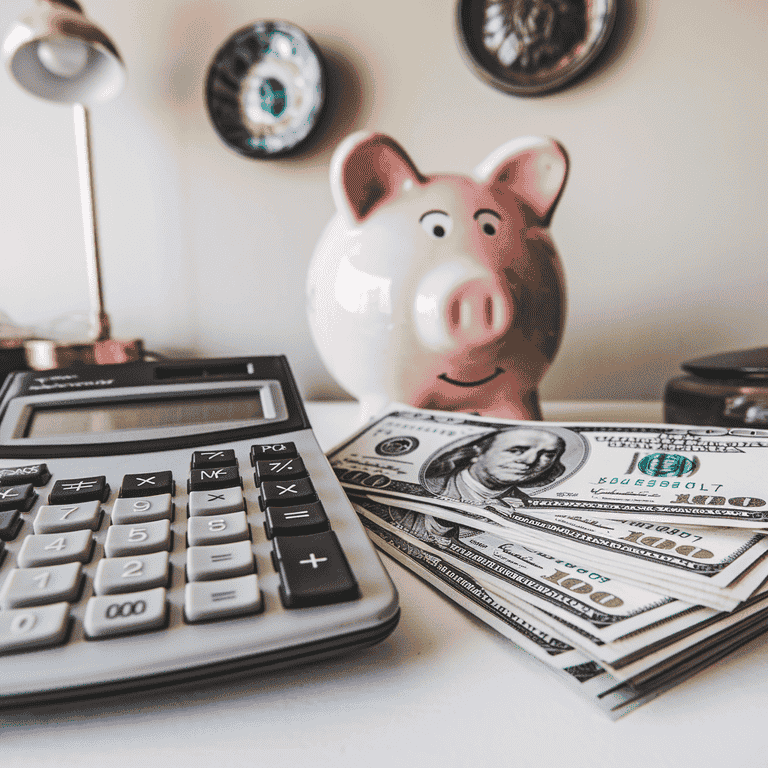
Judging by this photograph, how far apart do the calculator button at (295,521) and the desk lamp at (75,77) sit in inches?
20.6

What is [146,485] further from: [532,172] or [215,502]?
[532,172]

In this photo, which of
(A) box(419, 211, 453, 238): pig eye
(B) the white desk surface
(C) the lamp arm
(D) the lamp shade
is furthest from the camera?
(C) the lamp arm

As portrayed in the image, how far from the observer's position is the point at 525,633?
0.23 m

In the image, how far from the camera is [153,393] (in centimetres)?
44

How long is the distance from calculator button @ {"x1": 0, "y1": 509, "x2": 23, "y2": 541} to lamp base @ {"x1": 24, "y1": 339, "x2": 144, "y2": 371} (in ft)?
1.35

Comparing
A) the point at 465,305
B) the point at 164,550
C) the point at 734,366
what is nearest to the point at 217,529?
the point at 164,550

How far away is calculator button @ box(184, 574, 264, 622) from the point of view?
8.2 inches

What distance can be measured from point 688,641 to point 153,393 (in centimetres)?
40

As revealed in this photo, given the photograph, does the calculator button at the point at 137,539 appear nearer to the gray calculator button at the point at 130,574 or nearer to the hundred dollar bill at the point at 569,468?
the gray calculator button at the point at 130,574

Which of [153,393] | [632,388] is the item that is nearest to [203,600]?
[153,393]

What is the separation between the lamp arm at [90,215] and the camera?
2.50 feet

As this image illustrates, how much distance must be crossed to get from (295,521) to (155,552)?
0.22 ft

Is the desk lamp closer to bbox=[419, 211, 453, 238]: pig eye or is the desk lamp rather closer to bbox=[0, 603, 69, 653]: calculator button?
bbox=[419, 211, 453, 238]: pig eye

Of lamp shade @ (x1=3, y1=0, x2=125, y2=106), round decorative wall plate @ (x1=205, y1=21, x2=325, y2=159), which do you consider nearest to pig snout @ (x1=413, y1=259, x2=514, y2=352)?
round decorative wall plate @ (x1=205, y1=21, x2=325, y2=159)
